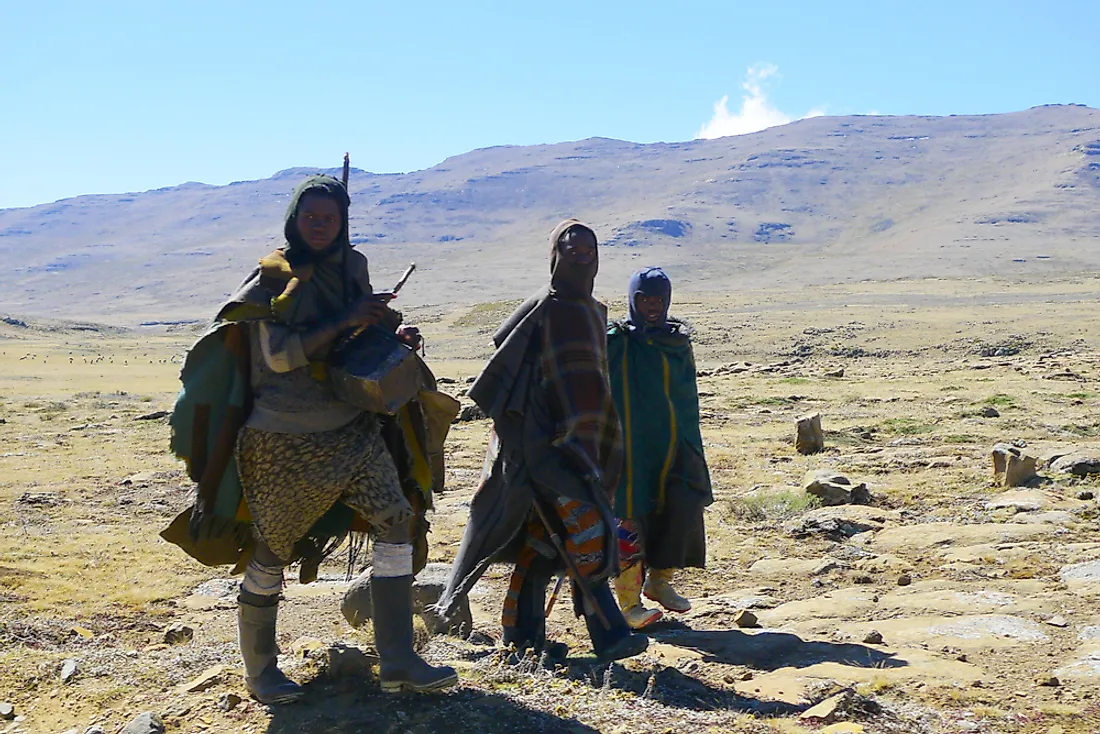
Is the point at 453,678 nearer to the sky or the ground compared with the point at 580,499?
nearer to the ground

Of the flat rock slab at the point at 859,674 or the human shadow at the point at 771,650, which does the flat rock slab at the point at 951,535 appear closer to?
the human shadow at the point at 771,650

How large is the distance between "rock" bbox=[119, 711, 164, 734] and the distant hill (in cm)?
7120

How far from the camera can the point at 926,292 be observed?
48.4 m

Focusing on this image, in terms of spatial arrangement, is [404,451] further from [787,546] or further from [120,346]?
[120,346]

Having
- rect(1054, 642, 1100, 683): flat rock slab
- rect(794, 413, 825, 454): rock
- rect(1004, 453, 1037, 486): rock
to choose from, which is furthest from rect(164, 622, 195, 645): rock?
rect(794, 413, 825, 454): rock

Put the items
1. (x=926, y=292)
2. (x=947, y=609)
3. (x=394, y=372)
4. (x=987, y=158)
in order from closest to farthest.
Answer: (x=394, y=372), (x=947, y=609), (x=926, y=292), (x=987, y=158)

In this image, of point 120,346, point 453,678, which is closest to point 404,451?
point 453,678

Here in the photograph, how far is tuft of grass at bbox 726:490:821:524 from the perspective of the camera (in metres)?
8.42

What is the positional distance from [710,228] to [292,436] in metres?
129

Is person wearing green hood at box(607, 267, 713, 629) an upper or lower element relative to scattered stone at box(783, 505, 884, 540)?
upper

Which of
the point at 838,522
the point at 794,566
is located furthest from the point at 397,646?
the point at 838,522

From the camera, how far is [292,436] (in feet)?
12.6

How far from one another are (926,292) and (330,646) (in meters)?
47.4

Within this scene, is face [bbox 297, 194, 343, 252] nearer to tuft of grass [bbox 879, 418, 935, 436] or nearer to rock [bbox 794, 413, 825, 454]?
rock [bbox 794, 413, 825, 454]
